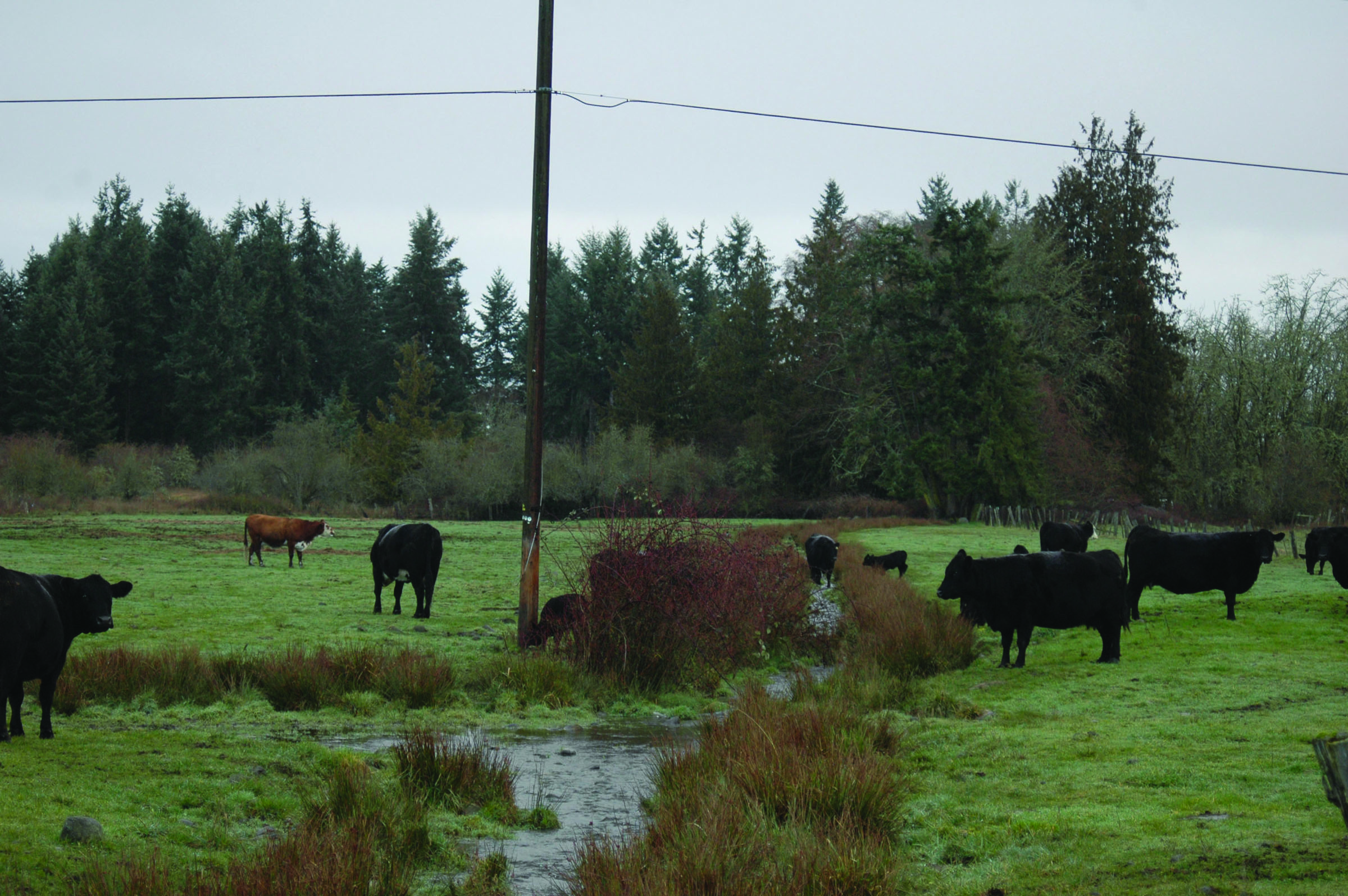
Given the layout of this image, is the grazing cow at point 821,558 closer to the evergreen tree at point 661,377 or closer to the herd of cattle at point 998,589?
the herd of cattle at point 998,589

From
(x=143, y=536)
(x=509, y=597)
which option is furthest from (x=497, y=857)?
(x=143, y=536)

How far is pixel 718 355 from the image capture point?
258 feet

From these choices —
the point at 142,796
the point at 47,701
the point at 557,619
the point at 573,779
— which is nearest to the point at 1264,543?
the point at 557,619

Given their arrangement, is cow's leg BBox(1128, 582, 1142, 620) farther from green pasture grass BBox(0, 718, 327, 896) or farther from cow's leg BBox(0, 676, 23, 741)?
cow's leg BBox(0, 676, 23, 741)

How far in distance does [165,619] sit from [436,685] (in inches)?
247

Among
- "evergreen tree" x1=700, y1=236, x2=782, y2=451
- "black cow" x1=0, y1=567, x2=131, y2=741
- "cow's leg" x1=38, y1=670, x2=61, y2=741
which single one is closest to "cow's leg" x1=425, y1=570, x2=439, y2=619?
"black cow" x1=0, y1=567, x2=131, y2=741

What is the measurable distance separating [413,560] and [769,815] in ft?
39.2

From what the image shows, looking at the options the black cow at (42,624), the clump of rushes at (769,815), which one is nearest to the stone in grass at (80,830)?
the black cow at (42,624)

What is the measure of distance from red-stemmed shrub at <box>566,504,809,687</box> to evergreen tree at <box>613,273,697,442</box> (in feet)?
201

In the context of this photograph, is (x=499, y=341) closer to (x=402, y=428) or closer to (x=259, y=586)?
(x=402, y=428)

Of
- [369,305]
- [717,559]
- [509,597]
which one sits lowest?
[509,597]

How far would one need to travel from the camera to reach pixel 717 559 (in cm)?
1605

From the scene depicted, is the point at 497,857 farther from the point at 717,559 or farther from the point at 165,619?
the point at 165,619

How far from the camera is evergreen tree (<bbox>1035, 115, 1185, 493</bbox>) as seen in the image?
6325 centimetres
